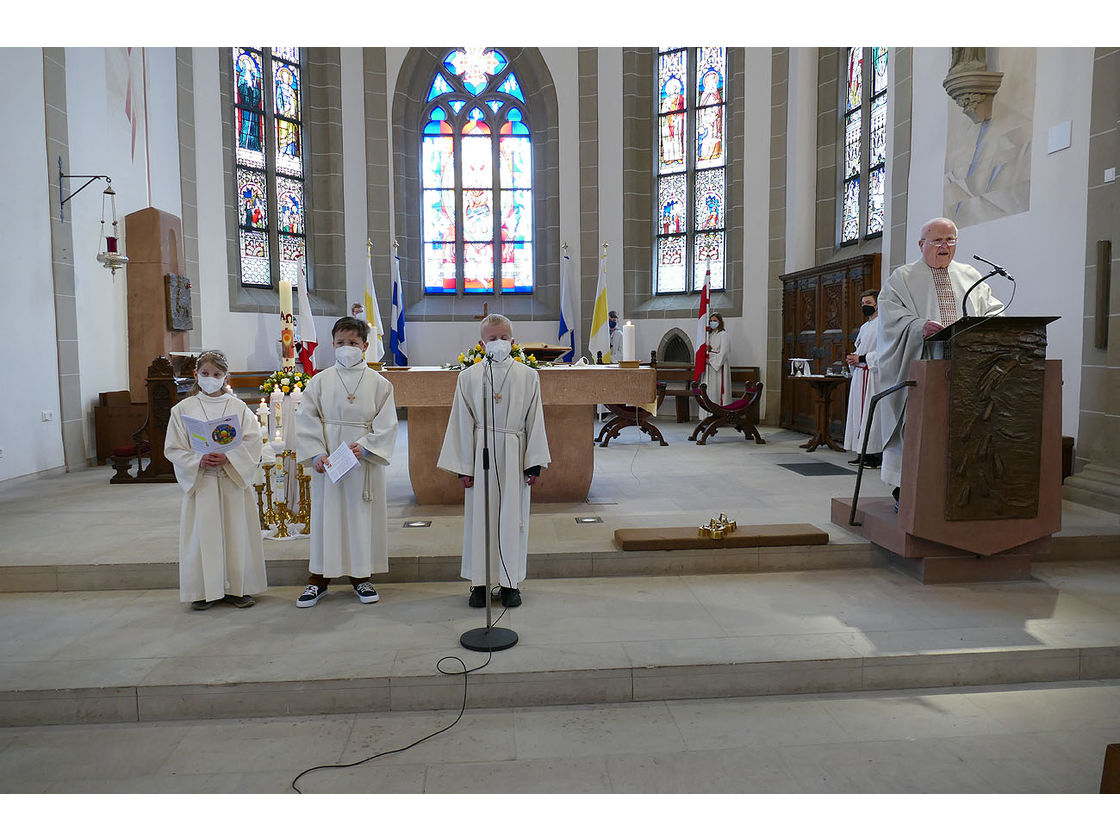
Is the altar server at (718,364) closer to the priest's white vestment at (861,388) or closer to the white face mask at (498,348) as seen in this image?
the priest's white vestment at (861,388)

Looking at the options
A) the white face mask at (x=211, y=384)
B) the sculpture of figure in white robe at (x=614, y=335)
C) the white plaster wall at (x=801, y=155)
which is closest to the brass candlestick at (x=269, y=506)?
the white face mask at (x=211, y=384)

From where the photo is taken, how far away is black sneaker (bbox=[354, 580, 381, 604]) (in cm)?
430

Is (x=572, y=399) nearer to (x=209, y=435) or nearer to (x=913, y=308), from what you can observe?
(x=913, y=308)

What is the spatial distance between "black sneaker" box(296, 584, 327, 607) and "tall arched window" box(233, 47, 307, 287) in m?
9.13

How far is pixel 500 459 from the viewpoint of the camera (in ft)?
13.8

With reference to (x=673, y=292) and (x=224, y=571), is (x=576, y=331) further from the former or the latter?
(x=224, y=571)

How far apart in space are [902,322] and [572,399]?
250 cm

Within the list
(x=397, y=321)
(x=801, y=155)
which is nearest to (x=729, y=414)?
(x=801, y=155)

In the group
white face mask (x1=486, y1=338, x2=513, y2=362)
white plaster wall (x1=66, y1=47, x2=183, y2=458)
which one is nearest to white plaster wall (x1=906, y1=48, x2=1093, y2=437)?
white face mask (x1=486, y1=338, x2=513, y2=362)

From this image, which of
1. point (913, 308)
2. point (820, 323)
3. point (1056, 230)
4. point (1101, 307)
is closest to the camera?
point (913, 308)

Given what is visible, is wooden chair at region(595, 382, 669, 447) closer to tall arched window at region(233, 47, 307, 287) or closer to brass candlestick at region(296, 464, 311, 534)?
brass candlestick at region(296, 464, 311, 534)

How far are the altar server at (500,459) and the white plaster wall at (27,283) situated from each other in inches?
215

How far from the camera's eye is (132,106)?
378 inches

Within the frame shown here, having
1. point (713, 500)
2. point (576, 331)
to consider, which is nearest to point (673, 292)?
point (576, 331)
